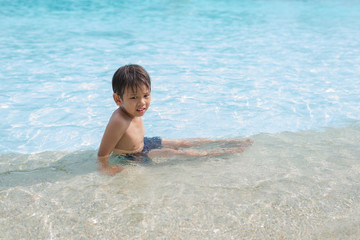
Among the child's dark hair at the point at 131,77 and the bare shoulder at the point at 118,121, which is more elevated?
the child's dark hair at the point at 131,77

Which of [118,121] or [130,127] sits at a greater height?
[118,121]

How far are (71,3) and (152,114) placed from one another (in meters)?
11.6

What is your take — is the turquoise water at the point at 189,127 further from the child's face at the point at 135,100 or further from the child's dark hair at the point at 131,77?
the child's dark hair at the point at 131,77

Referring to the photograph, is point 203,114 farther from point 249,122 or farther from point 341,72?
point 341,72

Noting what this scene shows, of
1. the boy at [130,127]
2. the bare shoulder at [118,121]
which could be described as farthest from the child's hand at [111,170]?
the bare shoulder at [118,121]

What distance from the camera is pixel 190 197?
8.81ft

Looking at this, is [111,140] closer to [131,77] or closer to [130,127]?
[130,127]

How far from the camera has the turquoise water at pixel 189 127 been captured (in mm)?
2428

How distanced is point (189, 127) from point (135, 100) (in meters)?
1.72

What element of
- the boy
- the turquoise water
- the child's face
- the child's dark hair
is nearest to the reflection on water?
the turquoise water

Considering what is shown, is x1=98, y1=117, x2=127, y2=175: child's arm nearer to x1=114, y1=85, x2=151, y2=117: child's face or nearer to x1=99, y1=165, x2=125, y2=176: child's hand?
x1=99, y1=165, x2=125, y2=176: child's hand

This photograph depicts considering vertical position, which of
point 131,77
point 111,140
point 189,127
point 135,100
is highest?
point 131,77

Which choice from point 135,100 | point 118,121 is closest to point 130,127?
point 118,121

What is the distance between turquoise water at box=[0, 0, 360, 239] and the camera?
2.43 metres
